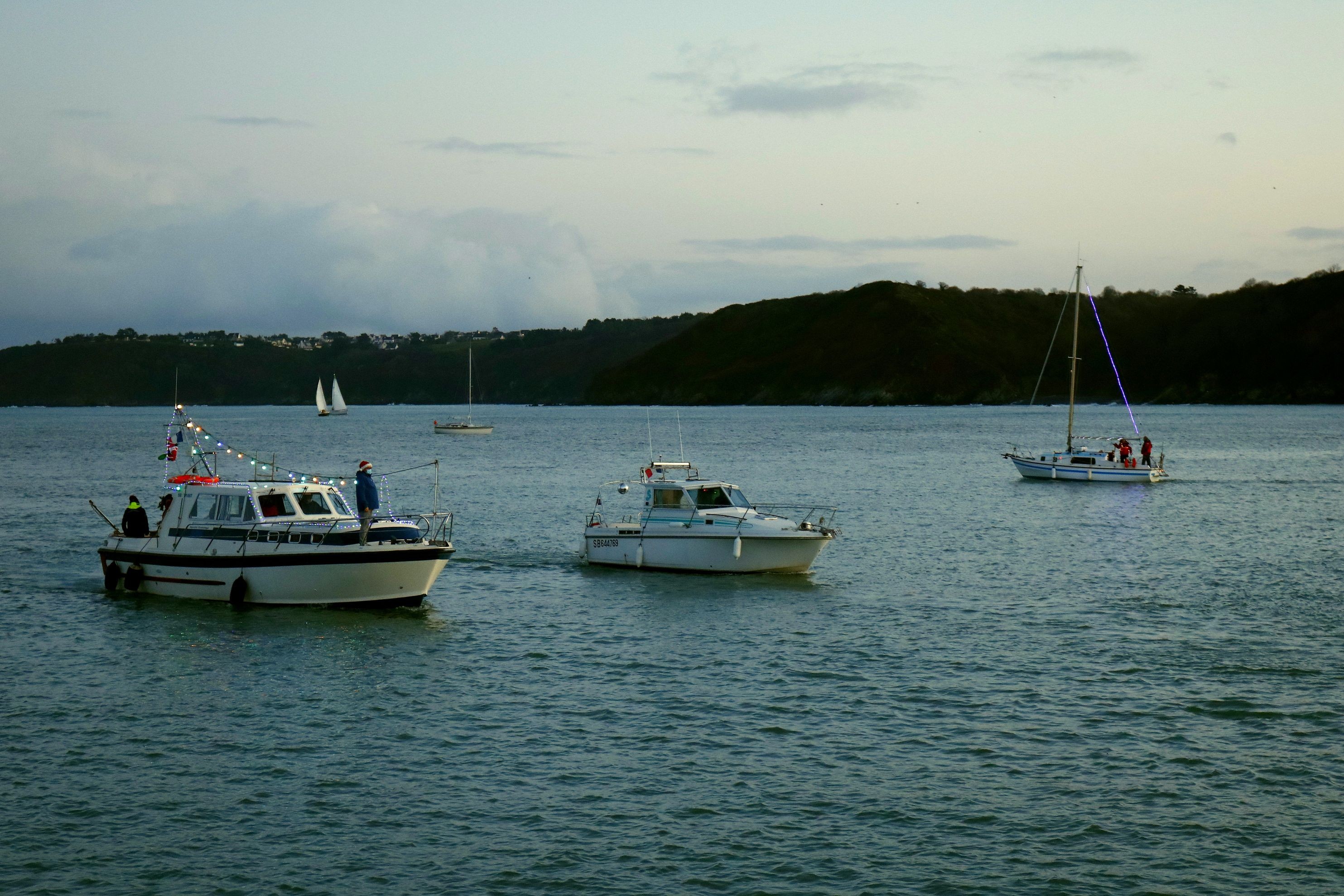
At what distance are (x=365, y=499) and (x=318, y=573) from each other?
201 centimetres

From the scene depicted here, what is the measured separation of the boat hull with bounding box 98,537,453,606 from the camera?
2789cm

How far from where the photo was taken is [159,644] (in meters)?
26.0

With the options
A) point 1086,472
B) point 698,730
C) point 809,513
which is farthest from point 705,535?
point 1086,472

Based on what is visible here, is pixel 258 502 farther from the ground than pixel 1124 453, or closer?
closer

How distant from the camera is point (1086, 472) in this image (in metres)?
71.9

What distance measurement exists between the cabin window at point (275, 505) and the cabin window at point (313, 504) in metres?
0.27

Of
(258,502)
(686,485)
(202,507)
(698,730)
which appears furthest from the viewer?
(686,485)

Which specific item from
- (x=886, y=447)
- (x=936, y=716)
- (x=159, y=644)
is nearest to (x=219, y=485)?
(x=159, y=644)

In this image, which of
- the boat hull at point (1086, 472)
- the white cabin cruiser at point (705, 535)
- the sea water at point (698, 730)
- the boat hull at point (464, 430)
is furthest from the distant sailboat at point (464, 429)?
the white cabin cruiser at point (705, 535)

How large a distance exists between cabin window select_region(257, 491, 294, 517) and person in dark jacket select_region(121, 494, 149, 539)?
3689 millimetres

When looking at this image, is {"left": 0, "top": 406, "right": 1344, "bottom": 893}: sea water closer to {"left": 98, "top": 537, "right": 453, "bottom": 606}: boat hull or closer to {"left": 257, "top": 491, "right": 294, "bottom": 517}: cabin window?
{"left": 98, "top": 537, "right": 453, "bottom": 606}: boat hull

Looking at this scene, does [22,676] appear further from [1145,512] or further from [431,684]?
[1145,512]

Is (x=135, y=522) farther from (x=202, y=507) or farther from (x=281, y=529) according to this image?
(x=281, y=529)

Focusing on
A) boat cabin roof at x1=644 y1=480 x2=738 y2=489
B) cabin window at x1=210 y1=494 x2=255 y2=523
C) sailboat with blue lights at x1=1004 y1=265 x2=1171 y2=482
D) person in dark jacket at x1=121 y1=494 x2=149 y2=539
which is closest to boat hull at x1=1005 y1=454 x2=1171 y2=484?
sailboat with blue lights at x1=1004 y1=265 x2=1171 y2=482
